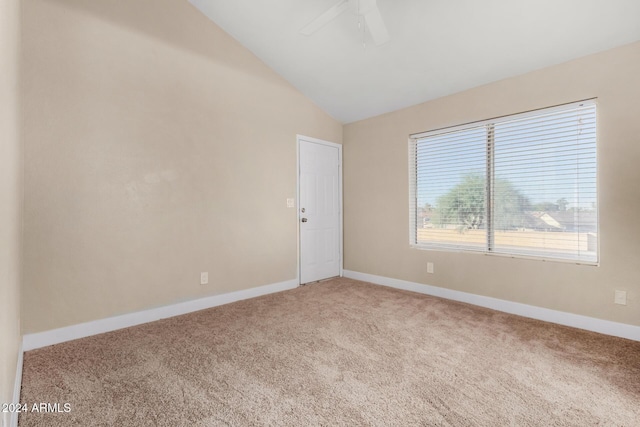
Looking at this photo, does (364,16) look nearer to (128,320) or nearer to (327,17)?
(327,17)

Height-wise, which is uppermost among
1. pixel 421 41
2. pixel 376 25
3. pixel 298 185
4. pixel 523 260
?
pixel 421 41

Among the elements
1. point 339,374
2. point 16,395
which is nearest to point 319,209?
point 339,374

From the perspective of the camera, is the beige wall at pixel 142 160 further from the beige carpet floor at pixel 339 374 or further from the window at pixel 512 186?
the window at pixel 512 186

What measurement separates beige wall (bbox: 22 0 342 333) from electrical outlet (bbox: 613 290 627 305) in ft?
11.1

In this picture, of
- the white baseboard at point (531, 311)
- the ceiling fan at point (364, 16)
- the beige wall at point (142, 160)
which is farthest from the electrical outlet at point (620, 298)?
the beige wall at point (142, 160)

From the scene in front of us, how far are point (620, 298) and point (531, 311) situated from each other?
2.25 ft

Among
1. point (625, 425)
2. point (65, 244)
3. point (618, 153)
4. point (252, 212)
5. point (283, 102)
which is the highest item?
point (283, 102)

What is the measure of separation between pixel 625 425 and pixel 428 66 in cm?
319

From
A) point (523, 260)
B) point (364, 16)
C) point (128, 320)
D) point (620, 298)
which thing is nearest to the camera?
point (364, 16)

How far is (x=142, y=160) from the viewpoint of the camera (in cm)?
285

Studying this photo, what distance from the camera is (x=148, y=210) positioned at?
289cm

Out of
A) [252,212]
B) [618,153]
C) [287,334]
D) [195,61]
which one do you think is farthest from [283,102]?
[618,153]

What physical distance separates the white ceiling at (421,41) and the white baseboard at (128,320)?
9.42ft

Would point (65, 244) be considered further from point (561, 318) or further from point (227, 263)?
point (561, 318)
